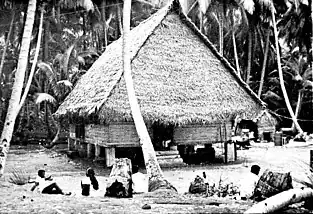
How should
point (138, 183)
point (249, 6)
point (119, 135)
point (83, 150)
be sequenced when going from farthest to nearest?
1. point (249, 6)
2. point (83, 150)
3. point (119, 135)
4. point (138, 183)

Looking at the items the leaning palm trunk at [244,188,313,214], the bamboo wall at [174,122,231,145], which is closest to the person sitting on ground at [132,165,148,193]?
the leaning palm trunk at [244,188,313,214]

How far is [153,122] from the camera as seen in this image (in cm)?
1572

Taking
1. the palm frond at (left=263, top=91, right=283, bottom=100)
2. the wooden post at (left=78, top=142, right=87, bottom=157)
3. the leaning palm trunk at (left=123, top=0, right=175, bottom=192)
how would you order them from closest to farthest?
the leaning palm trunk at (left=123, top=0, right=175, bottom=192)
the wooden post at (left=78, top=142, right=87, bottom=157)
the palm frond at (left=263, top=91, right=283, bottom=100)

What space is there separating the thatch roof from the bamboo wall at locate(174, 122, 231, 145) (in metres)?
0.90

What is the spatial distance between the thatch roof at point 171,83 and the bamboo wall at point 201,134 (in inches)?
35.4

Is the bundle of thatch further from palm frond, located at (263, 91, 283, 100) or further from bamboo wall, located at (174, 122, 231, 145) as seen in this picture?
palm frond, located at (263, 91, 283, 100)

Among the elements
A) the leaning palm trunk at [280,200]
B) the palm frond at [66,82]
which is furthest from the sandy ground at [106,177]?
the palm frond at [66,82]

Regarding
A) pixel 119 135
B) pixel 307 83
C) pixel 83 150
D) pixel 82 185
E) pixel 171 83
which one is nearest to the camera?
pixel 82 185

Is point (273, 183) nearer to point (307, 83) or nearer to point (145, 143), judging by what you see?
point (145, 143)

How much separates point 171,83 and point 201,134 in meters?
2.20

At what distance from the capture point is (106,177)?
1391cm

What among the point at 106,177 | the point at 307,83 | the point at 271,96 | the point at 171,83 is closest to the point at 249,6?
the point at 307,83

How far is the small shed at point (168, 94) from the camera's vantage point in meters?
15.7

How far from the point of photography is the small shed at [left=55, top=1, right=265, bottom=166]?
51.6ft
